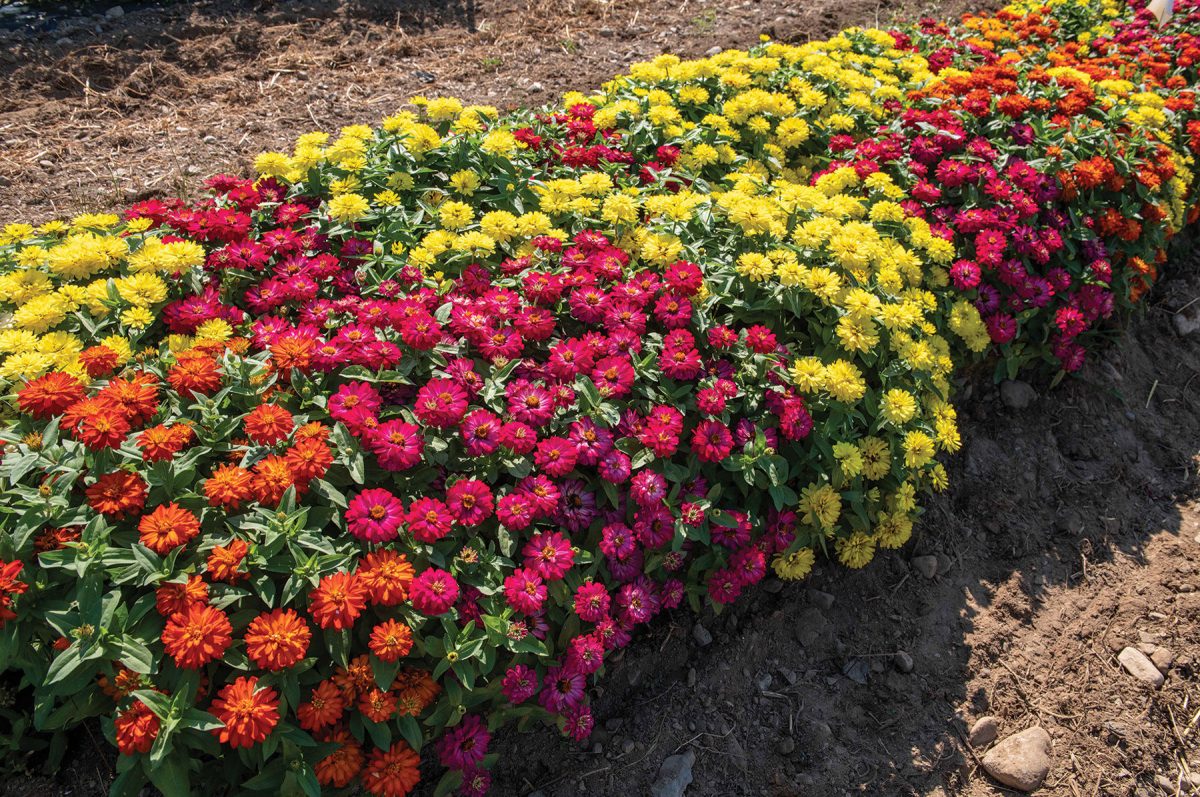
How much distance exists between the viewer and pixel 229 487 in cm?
219

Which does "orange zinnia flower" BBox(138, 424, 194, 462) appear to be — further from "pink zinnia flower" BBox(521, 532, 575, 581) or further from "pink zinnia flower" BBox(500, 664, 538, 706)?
"pink zinnia flower" BBox(500, 664, 538, 706)

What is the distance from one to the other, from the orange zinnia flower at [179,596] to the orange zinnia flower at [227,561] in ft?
0.15

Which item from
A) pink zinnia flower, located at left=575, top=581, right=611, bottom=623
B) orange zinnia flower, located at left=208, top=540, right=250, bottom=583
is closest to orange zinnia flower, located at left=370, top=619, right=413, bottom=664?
orange zinnia flower, located at left=208, top=540, right=250, bottom=583

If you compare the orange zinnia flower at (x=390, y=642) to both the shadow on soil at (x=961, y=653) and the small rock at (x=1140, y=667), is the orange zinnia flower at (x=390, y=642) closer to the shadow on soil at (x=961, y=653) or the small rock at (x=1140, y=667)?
the shadow on soil at (x=961, y=653)

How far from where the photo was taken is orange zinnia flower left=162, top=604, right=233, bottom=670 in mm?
1951

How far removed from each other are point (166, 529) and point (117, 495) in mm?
251

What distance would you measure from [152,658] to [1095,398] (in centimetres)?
426

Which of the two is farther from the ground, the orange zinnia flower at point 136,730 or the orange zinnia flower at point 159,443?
the orange zinnia flower at point 159,443

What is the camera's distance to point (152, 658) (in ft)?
6.63

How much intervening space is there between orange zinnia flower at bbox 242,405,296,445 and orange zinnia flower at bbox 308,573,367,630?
0.47 meters

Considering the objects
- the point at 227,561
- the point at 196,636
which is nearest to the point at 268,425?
the point at 227,561

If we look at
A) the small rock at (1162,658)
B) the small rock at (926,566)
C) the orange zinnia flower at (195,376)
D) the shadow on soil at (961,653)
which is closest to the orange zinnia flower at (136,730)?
the orange zinnia flower at (195,376)

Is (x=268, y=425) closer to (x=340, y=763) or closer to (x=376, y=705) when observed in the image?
(x=376, y=705)

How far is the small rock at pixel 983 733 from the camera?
286 centimetres
